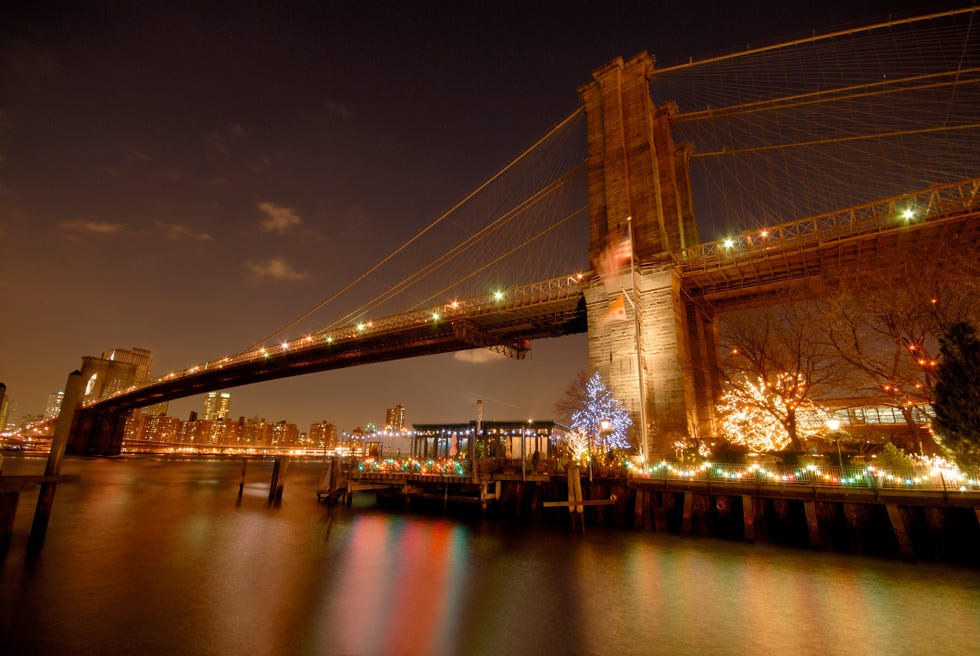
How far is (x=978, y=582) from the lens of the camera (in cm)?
1047

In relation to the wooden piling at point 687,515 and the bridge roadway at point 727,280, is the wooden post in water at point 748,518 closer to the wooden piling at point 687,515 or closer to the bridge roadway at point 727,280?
the wooden piling at point 687,515

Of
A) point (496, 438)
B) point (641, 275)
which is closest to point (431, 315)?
point (496, 438)

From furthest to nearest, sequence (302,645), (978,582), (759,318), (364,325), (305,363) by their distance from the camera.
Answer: (305,363), (364,325), (759,318), (978,582), (302,645)

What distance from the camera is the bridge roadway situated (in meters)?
18.3

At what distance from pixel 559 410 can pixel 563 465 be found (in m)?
22.1

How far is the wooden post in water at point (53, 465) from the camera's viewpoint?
1357cm

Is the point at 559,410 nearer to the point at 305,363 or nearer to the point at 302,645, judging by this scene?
the point at 305,363

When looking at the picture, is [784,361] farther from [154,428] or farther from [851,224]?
[154,428]

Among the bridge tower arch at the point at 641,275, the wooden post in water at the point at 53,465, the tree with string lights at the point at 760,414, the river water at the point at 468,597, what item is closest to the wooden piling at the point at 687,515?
the river water at the point at 468,597

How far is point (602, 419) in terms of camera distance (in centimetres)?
2220

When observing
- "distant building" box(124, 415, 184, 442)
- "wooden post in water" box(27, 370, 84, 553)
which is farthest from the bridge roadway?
"distant building" box(124, 415, 184, 442)

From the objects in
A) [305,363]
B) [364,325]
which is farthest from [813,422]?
[305,363]

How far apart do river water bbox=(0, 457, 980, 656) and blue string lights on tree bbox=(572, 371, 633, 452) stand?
5701 millimetres

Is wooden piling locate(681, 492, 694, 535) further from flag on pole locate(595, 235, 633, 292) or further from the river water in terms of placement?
flag on pole locate(595, 235, 633, 292)
